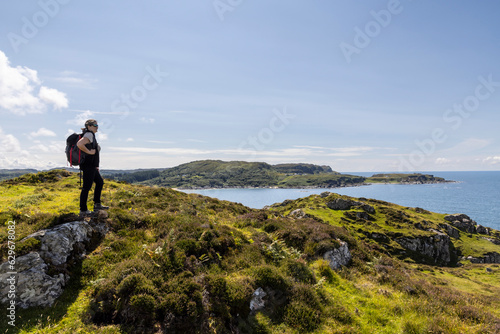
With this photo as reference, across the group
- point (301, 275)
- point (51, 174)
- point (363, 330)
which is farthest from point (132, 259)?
point (51, 174)

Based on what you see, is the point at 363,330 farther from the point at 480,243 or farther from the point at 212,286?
the point at 480,243

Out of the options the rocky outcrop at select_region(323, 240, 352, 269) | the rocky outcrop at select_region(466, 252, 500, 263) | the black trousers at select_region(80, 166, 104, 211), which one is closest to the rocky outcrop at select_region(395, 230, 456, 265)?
the rocky outcrop at select_region(466, 252, 500, 263)

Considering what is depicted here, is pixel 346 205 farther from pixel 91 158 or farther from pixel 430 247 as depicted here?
pixel 91 158

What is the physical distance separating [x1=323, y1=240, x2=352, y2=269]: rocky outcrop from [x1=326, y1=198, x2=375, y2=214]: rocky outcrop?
260 feet

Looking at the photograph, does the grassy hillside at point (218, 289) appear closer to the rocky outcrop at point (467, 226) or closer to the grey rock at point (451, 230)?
the grey rock at point (451, 230)

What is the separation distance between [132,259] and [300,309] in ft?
22.4

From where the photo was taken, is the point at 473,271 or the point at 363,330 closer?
the point at 363,330

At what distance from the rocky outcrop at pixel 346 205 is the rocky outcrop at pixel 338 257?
3120 inches

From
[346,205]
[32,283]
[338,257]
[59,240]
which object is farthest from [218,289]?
[346,205]

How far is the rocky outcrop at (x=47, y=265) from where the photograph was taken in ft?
22.0

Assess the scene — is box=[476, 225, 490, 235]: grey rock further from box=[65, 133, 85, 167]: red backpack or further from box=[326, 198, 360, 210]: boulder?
box=[65, 133, 85, 167]: red backpack

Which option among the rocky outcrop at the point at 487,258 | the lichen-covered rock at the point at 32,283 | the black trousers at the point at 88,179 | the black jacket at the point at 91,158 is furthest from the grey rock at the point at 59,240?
the rocky outcrop at the point at 487,258

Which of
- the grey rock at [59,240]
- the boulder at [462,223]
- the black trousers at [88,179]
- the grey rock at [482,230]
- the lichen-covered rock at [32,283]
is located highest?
the black trousers at [88,179]

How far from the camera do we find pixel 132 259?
8758mm
